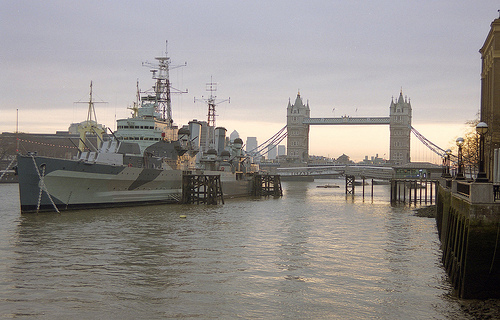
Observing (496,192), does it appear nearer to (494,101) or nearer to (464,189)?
(464,189)

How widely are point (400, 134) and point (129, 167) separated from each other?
171356mm

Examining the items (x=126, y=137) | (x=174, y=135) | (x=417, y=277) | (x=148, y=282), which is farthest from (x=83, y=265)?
(x=174, y=135)

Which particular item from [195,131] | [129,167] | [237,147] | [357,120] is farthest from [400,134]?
[129,167]

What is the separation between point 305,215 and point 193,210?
786cm

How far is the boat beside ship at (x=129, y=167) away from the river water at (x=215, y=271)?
8.38 feet

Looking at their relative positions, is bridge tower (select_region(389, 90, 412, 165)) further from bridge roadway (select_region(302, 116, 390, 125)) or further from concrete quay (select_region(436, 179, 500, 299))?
concrete quay (select_region(436, 179, 500, 299))

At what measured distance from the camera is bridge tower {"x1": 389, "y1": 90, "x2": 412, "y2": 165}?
192250 mm

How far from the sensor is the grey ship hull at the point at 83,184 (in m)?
29.2

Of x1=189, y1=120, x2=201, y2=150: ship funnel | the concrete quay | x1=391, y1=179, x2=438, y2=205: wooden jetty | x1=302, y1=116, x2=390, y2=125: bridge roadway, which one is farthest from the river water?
x1=302, y1=116, x2=390, y2=125: bridge roadway

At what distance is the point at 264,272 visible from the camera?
15961 millimetres

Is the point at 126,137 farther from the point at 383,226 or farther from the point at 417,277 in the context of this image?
the point at 417,277

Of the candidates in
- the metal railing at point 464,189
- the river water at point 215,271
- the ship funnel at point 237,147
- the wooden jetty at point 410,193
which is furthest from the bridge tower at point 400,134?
the metal railing at point 464,189

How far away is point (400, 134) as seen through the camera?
193 m

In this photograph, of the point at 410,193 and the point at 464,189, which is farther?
the point at 410,193
